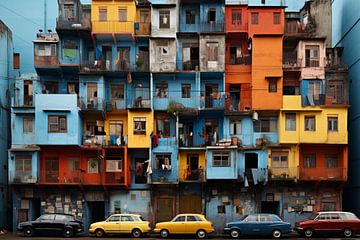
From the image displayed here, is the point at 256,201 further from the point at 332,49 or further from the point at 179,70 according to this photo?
the point at 332,49

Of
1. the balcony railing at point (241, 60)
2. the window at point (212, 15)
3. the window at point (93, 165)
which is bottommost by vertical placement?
the window at point (93, 165)

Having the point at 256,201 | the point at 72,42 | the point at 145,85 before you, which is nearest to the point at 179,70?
the point at 145,85

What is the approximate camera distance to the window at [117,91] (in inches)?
1775

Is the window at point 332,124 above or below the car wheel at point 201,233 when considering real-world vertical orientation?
above

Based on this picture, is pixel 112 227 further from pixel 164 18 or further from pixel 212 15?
pixel 212 15

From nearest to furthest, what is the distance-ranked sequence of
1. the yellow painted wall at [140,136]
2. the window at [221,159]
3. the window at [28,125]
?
the window at [221,159], the yellow painted wall at [140,136], the window at [28,125]

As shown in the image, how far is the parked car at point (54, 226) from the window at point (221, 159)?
13.1m

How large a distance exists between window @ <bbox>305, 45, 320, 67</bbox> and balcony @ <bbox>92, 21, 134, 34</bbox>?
1614 centimetres

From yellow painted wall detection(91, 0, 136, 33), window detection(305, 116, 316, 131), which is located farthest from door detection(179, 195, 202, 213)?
yellow painted wall detection(91, 0, 136, 33)

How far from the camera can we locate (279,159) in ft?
142

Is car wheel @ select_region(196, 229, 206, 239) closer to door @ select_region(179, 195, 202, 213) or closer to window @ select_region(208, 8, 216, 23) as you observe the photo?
door @ select_region(179, 195, 202, 213)

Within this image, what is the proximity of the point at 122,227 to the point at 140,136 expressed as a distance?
396 inches

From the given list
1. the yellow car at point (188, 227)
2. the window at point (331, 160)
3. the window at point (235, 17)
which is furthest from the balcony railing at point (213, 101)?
the yellow car at point (188, 227)

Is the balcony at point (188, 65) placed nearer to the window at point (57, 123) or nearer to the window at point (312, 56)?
the window at point (312, 56)
